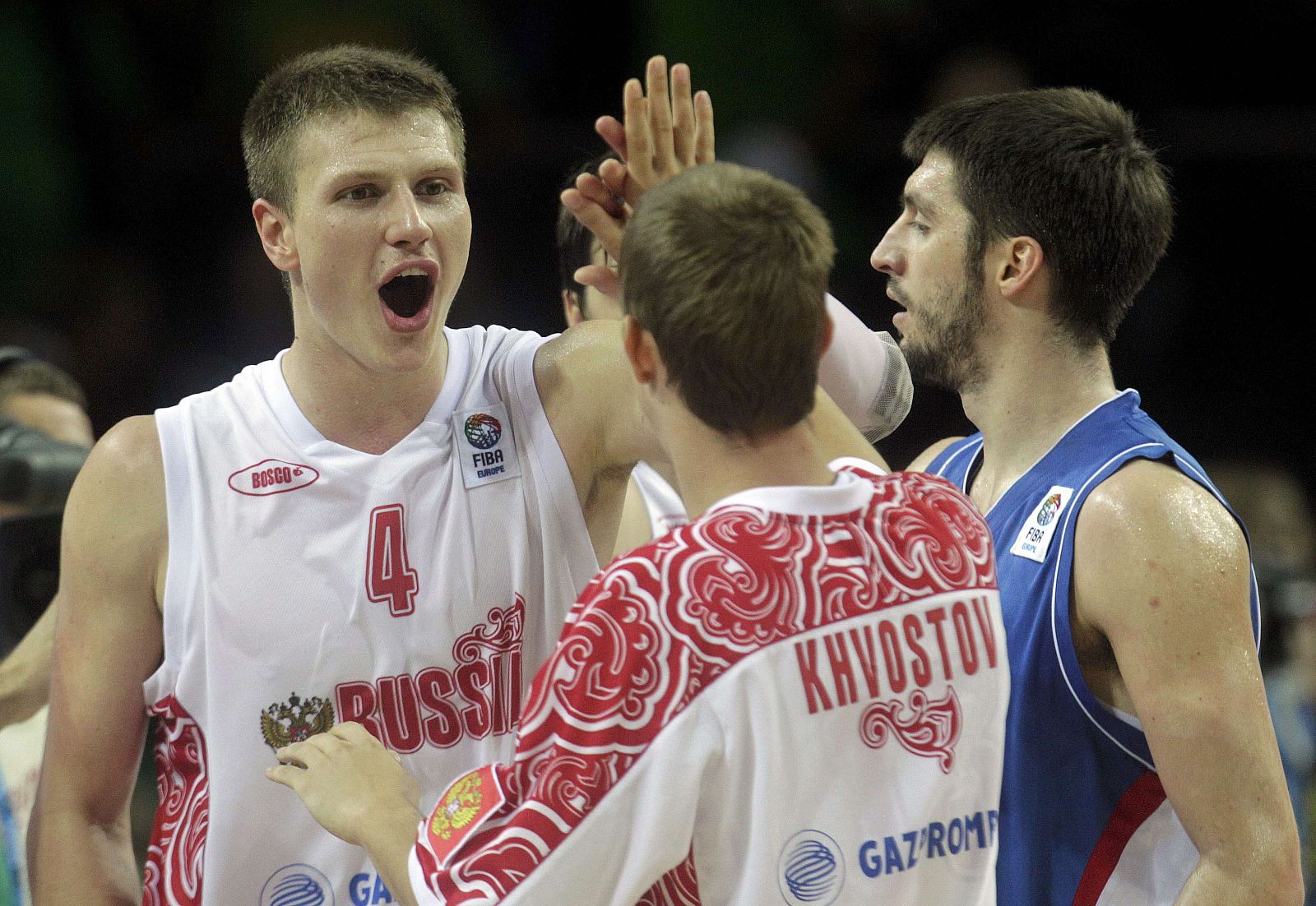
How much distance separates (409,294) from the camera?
2.28 meters

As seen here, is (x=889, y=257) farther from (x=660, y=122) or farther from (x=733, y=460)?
→ (x=733, y=460)

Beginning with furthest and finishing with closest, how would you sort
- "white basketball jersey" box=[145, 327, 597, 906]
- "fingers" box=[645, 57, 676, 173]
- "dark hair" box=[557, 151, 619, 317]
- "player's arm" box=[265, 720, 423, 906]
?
"dark hair" box=[557, 151, 619, 317] < "white basketball jersey" box=[145, 327, 597, 906] < "fingers" box=[645, 57, 676, 173] < "player's arm" box=[265, 720, 423, 906]

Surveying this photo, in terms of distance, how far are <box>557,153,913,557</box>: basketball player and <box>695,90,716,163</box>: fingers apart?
8.5 inches

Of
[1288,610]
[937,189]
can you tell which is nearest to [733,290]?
[937,189]

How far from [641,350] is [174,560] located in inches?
36.0

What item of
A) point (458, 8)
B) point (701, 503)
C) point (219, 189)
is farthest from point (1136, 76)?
point (701, 503)

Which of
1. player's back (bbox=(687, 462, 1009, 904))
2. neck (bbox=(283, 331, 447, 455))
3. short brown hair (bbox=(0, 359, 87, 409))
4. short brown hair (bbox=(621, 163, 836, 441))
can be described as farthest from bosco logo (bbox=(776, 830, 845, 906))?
short brown hair (bbox=(0, 359, 87, 409))

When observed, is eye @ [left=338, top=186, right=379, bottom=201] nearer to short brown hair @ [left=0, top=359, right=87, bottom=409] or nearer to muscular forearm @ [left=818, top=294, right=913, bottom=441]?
muscular forearm @ [left=818, top=294, right=913, bottom=441]

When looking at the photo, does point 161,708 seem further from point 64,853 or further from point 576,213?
point 576,213

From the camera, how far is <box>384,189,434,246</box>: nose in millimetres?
2199

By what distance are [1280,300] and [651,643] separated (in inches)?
197

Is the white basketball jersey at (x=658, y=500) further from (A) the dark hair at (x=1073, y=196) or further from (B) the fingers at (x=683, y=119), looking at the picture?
(B) the fingers at (x=683, y=119)

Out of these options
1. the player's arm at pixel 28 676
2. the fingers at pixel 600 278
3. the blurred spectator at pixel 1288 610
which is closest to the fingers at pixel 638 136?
the fingers at pixel 600 278

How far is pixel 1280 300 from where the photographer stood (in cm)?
582
